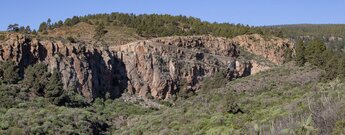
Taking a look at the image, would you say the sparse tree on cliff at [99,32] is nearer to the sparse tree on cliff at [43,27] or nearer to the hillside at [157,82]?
the hillside at [157,82]

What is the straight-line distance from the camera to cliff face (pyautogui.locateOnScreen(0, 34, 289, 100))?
175 feet

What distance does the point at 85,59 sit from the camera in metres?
56.4

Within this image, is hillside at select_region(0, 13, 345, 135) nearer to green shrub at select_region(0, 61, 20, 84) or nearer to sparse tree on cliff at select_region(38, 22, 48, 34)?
green shrub at select_region(0, 61, 20, 84)

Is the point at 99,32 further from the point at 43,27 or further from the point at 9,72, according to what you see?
the point at 9,72

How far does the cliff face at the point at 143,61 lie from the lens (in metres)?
53.5

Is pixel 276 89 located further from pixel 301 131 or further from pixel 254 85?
pixel 301 131

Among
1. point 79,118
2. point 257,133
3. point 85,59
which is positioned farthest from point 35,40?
point 257,133

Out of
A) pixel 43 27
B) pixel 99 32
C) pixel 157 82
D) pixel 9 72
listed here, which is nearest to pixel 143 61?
pixel 157 82

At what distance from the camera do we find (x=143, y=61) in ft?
209

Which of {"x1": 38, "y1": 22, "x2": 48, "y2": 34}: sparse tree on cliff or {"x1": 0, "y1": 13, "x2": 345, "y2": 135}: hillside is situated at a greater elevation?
{"x1": 38, "y1": 22, "x2": 48, "y2": 34}: sparse tree on cliff

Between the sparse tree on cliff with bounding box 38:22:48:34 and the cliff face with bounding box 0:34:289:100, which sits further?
the sparse tree on cliff with bounding box 38:22:48:34

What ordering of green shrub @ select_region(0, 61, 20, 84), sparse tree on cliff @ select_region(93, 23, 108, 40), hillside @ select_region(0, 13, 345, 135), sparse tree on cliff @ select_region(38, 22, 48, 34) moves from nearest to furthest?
1. hillside @ select_region(0, 13, 345, 135)
2. green shrub @ select_region(0, 61, 20, 84)
3. sparse tree on cliff @ select_region(93, 23, 108, 40)
4. sparse tree on cliff @ select_region(38, 22, 48, 34)

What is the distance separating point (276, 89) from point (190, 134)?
613 inches

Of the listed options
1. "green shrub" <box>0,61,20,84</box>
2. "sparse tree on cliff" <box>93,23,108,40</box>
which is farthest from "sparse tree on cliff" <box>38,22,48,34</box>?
"green shrub" <box>0,61,20,84</box>
